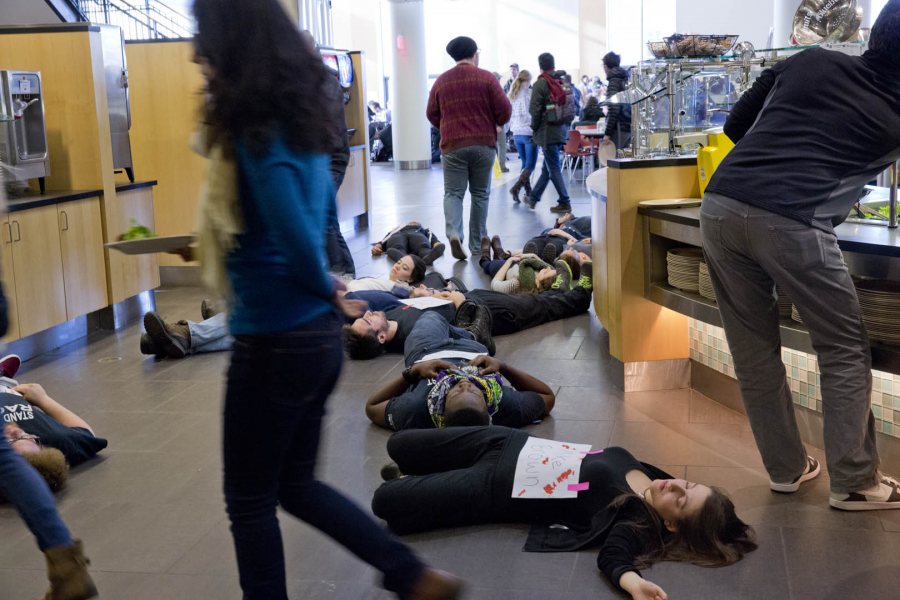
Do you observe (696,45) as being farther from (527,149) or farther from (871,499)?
(527,149)

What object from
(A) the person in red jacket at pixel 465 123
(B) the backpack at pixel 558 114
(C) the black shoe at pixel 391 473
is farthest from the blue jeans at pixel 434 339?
(B) the backpack at pixel 558 114

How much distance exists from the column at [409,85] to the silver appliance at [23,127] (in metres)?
12.3

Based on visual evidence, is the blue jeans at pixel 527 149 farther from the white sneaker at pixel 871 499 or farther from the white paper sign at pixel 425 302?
the white sneaker at pixel 871 499

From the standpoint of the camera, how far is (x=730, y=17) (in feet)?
56.9

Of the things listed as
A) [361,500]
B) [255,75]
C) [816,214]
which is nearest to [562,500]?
[361,500]

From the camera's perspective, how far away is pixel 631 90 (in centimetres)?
502

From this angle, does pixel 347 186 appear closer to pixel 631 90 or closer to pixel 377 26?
pixel 631 90

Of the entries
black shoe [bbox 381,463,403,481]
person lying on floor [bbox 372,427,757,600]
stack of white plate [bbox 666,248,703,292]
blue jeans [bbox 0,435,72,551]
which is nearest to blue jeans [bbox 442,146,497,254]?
stack of white plate [bbox 666,248,703,292]

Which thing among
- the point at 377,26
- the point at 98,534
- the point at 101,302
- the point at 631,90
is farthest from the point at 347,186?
the point at 377,26

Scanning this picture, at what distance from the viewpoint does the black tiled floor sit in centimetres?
284

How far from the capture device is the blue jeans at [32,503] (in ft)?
8.23

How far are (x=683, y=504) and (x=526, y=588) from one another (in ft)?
1.69

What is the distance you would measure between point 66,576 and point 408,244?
19.6 feet

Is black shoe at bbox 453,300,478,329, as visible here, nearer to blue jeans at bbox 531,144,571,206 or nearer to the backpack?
blue jeans at bbox 531,144,571,206
